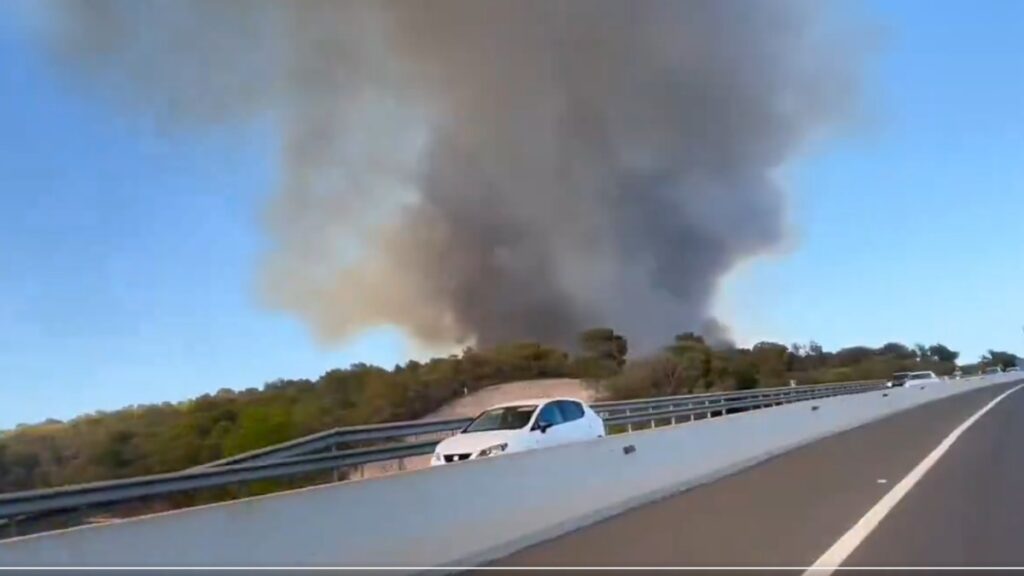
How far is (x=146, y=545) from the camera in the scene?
5.69 metres

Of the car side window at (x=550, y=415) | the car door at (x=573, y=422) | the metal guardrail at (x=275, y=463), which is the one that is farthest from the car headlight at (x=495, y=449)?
the metal guardrail at (x=275, y=463)

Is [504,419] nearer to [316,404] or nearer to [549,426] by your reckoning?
[549,426]

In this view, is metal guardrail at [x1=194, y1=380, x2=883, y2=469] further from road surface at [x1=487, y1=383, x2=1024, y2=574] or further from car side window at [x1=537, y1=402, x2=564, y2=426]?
road surface at [x1=487, y1=383, x2=1024, y2=574]

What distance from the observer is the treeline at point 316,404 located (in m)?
21.8

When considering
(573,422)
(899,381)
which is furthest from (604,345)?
(573,422)

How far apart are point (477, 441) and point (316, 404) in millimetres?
24334

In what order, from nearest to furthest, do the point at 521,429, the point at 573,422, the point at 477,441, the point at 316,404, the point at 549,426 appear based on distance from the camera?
the point at 477,441, the point at 521,429, the point at 549,426, the point at 573,422, the point at 316,404

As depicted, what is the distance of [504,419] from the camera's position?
20.3 m

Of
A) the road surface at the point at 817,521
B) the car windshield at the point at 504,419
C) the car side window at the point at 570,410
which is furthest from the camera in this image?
the car side window at the point at 570,410

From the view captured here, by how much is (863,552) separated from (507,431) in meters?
10.3

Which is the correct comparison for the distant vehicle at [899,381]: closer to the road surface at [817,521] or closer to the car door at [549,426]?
the road surface at [817,521]

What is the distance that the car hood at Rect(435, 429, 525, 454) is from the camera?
725 inches

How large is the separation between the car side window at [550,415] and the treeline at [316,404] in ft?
29.0

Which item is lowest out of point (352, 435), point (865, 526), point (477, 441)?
point (865, 526)
